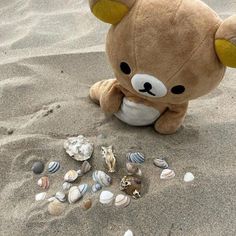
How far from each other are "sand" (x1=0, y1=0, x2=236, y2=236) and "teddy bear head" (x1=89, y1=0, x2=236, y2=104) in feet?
1.00

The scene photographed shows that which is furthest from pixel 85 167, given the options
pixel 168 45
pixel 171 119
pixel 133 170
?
pixel 168 45

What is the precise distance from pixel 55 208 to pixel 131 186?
0.85 ft

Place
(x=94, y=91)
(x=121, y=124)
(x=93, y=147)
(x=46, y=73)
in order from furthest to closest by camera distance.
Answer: (x=46, y=73)
(x=94, y=91)
(x=121, y=124)
(x=93, y=147)

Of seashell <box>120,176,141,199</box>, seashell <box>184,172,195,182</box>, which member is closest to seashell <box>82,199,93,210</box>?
seashell <box>120,176,141,199</box>

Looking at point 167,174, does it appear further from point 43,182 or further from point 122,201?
point 43,182

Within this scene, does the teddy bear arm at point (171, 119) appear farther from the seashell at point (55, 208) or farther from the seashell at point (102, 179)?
the seashell at point (55, 208)

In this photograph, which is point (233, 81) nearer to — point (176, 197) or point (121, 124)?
point (121, 124)

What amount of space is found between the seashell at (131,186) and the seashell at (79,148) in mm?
175

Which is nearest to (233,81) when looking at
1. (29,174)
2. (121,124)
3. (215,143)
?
(215,143)

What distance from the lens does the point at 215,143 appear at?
1.50 meters

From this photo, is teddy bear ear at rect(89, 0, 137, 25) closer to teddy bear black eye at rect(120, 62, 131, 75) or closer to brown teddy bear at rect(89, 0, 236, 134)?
brown teddy bear at rect(89, 0, 236, 134)

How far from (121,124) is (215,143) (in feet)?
1.26

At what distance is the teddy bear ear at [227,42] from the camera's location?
111cm

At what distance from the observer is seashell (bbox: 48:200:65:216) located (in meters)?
1.23
